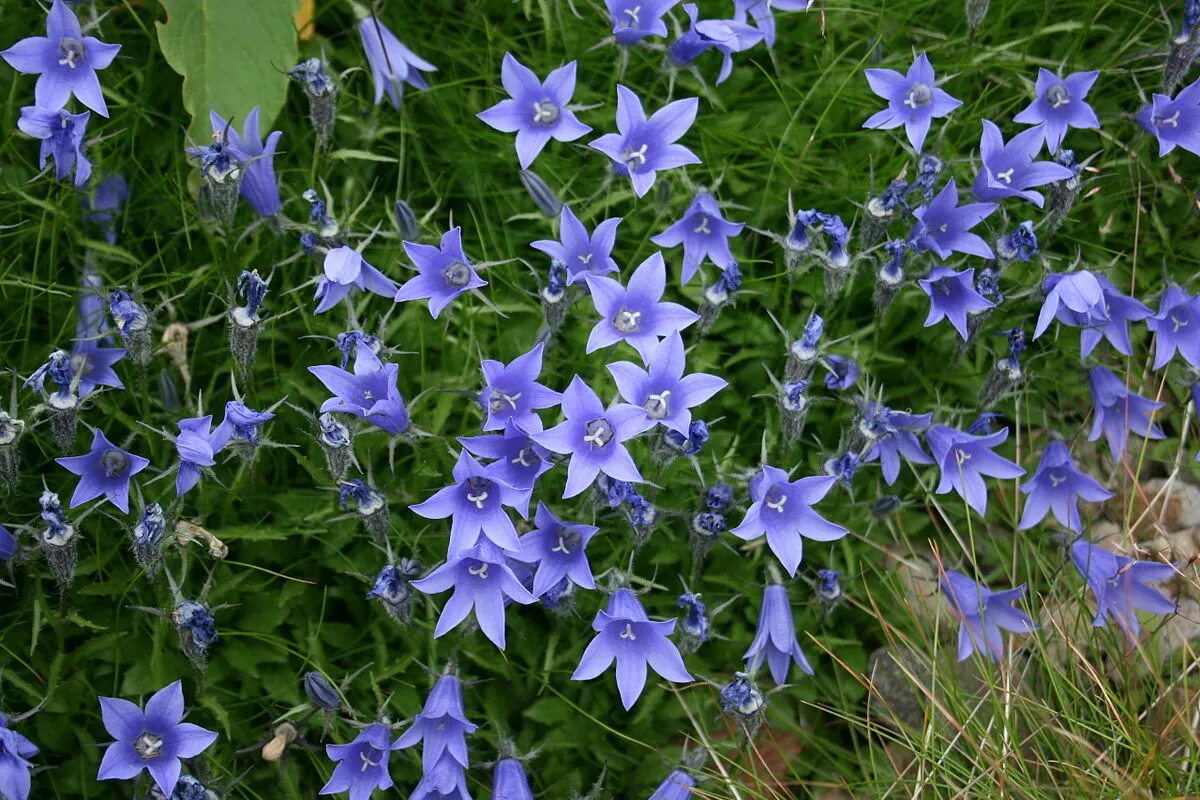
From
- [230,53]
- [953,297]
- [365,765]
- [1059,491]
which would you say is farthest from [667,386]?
[230,53]

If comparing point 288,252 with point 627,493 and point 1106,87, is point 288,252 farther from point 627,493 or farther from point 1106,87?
point 1106,87

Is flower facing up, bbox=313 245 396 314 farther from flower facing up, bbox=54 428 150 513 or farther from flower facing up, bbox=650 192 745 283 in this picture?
flower facing up, bbox=650 192 745 283

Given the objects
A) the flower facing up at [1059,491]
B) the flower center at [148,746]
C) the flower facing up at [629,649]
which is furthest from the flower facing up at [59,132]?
the flower facing up at [1059,491]

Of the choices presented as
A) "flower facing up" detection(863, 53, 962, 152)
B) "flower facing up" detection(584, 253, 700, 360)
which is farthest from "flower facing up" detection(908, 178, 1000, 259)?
→ "flower facing up" detection(584, 253, 700, 360)

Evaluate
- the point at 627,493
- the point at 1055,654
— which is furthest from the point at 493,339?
the point at 1055,654

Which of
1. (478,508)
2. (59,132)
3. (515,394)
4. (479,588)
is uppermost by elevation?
(59,132)

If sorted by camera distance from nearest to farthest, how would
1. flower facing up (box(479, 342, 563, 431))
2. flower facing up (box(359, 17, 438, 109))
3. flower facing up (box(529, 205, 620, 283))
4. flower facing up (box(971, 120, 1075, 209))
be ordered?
1. flower facing up (box(479, 342, 563, 431))
2. flower facing up (box(529, 205, 620, 283))
3. flower facing up (box(971, 120, 1075, 209))
4. flower facing up (box(359, 17, 438, 109))

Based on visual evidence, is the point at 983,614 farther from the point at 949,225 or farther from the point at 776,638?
the point at 949,225
